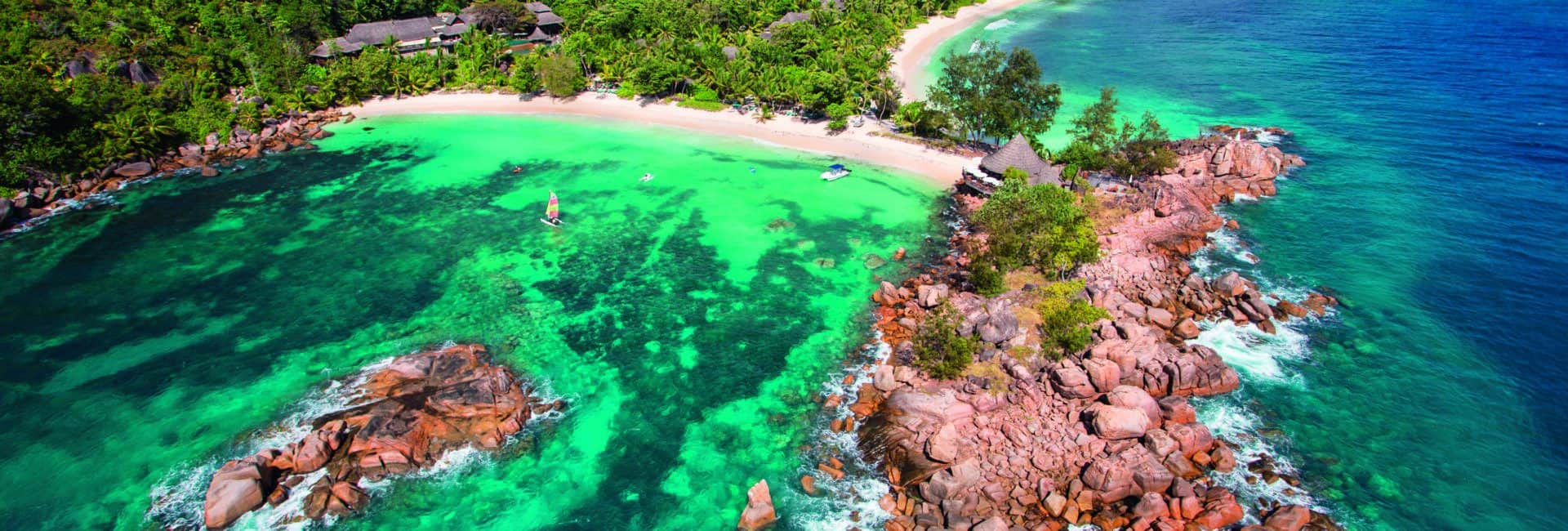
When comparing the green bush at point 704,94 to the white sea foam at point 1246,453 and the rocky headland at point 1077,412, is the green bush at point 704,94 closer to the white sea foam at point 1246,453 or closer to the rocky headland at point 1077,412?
the rocky headland at point 1077,412

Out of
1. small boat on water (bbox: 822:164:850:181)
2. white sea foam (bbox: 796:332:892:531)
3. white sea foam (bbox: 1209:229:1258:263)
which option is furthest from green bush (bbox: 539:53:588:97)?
white sea foam (bbox: 1209:229:1258:263)

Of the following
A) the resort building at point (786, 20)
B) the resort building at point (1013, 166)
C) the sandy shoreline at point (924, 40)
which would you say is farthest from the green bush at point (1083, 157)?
the resort building at point (786, 20)

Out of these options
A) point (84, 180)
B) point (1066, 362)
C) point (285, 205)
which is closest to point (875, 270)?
point (1066, 362)

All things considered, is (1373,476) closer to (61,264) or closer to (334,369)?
(334,369)

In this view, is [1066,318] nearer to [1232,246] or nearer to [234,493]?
[1232,246]

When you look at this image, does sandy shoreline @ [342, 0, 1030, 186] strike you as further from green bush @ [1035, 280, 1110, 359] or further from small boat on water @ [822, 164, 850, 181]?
green bush @ [1035, 280, 1110, 359]

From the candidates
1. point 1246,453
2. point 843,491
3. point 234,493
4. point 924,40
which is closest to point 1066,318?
point 1246,453
